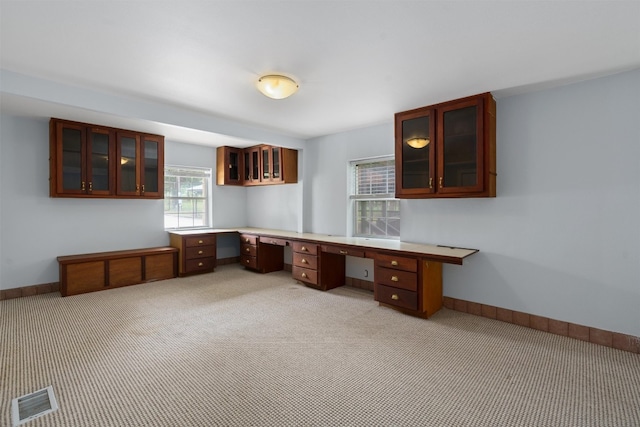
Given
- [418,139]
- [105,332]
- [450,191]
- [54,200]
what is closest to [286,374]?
[105,332]

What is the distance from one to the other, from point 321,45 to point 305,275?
312 centimetres

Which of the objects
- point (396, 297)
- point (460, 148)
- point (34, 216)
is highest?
point (460, 148)

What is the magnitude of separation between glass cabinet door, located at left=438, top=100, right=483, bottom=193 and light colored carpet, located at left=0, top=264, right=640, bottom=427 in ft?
4.91

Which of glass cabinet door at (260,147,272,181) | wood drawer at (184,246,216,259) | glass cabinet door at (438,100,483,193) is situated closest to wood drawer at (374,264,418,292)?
glass cabinet door at (438,100,483,193)

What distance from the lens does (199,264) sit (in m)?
5.09

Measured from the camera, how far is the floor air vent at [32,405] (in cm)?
173

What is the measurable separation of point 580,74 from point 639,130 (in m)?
0.68

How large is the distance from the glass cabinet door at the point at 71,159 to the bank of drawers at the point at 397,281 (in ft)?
13.4

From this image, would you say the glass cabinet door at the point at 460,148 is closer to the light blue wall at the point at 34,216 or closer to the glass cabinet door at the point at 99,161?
the glass cabinet door at the point at 99,161

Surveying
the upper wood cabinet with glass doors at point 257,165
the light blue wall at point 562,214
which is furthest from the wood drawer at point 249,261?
the light blue wall at point 562,214

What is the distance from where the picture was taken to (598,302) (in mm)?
2727

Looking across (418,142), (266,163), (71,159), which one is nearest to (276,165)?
(266,163)

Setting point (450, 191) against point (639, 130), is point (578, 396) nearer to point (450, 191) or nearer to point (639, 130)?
point (450, 191)

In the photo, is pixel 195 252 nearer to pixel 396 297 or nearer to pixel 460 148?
pixel 396 297
